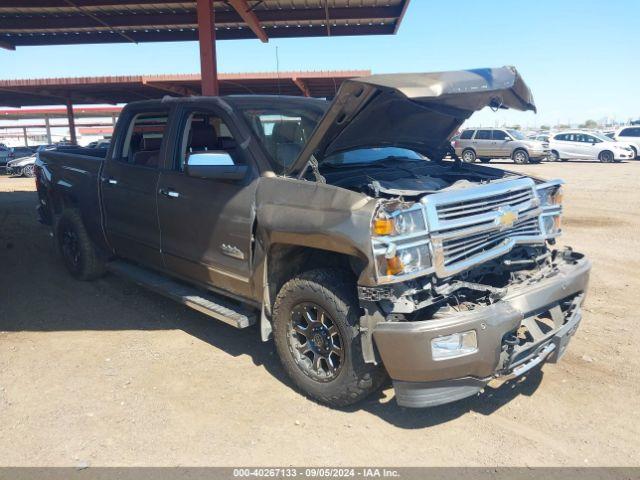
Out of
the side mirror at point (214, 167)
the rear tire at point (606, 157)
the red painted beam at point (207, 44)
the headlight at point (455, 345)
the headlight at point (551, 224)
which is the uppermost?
the red painted beam at point (207, 44)

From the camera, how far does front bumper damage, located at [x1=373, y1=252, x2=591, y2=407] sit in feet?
9.79

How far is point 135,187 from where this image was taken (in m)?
5.07

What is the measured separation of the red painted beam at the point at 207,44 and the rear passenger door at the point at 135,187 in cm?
452

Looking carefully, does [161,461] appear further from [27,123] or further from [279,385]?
[27,123]

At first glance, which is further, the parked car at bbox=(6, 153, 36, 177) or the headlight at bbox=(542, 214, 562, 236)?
the parked car at bbox=(6, 153, 36, 177)

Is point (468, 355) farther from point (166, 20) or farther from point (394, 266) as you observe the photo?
point (166, 20)

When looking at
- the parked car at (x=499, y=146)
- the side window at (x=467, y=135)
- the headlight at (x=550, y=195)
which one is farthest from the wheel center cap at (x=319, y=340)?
the side window at (x=467, y=135)

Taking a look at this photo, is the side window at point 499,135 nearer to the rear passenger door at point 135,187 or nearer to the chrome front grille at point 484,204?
the rear passenger door at point 135,187

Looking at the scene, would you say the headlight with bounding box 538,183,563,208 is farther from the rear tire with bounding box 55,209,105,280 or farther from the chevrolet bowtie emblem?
the rear tire with bounding box 55,209,105,280

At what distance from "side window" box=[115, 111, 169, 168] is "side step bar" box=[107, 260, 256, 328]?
1.09m

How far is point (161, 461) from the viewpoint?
3082 mm

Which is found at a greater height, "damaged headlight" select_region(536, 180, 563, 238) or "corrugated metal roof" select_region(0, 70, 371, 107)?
"corrugated metal roof" select_region(0, 70, 371, 107)

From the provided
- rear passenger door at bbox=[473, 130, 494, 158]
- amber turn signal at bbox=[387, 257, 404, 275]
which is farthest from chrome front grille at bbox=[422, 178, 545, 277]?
rear passenger door at bbox=[473, 130, 494, 158]

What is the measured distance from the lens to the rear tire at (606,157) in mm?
27062
